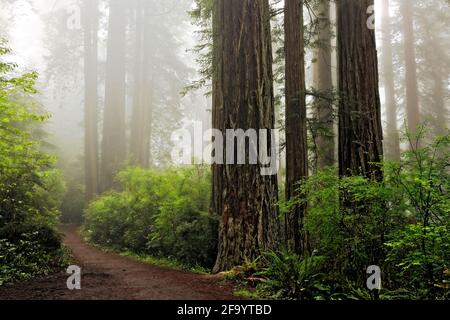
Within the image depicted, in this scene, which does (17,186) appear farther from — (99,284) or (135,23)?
(135,23)

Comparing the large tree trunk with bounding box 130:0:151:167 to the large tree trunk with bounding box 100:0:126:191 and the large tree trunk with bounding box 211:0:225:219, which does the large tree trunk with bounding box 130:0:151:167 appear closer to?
the large tree trunk with bounding box 100:0:126:191

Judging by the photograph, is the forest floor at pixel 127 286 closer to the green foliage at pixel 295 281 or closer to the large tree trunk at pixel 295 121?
the green foliage at pixel 295 281

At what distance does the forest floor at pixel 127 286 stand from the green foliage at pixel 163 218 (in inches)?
30.7

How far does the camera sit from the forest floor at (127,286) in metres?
5.00

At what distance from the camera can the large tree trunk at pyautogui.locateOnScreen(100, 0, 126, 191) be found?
1984 centimetres

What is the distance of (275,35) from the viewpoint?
440 inches

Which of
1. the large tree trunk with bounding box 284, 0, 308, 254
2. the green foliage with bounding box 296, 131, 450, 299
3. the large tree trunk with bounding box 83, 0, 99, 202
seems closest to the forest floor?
the green foliage with bounding box 296, 131, 450, 299

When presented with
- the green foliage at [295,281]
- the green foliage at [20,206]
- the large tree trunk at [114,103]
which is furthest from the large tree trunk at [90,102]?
the green foliage at [295,281]

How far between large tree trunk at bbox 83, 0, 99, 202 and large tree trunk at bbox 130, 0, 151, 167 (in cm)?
235

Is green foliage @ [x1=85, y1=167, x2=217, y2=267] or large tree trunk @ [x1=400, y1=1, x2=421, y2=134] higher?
large tree trunk @ [x1=400, y1=1, x2=421, y2=134]

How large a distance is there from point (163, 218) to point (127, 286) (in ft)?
10.3

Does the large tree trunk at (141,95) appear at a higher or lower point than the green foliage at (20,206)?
higher

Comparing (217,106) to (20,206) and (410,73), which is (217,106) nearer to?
(20,206)
